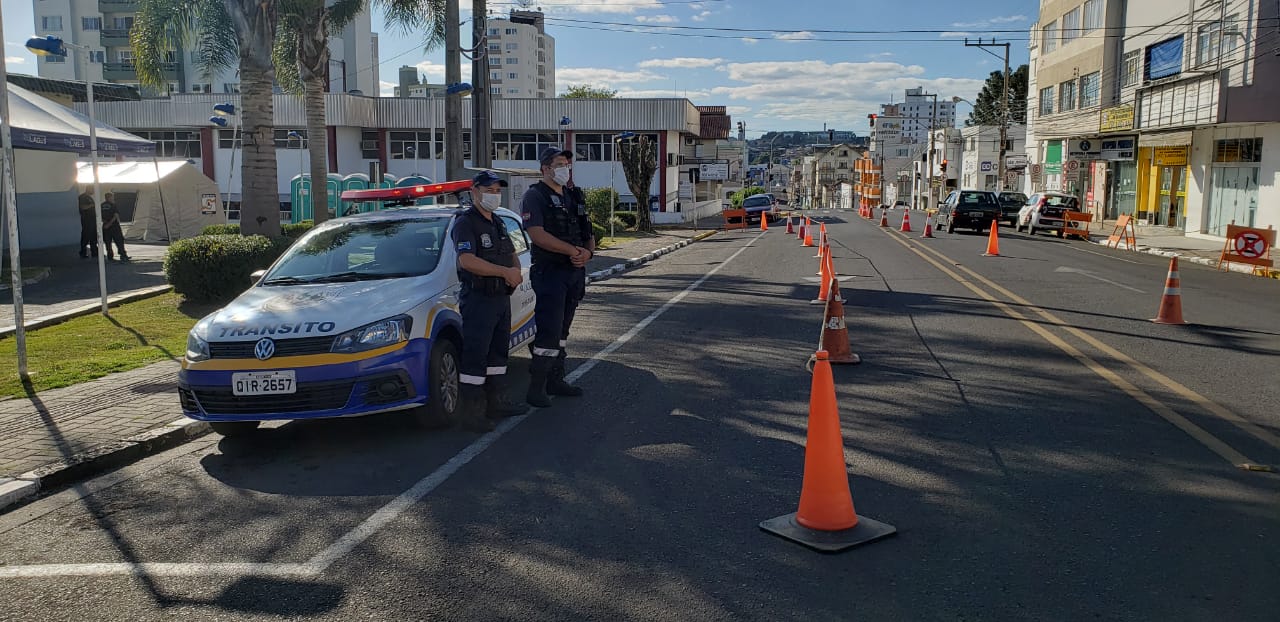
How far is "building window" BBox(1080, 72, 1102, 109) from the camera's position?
45469 mm

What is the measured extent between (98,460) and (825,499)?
181 inches

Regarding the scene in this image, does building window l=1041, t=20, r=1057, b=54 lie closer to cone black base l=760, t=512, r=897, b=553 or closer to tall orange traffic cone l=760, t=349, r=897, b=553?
tall orange traffic cone l=760, t=349, r=897, b=553

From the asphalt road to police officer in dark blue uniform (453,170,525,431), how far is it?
0.24 m

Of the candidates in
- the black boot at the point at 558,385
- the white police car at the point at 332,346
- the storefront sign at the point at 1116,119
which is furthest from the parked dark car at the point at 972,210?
the white police car at the point at 332,346

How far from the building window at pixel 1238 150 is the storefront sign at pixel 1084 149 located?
37.6 feet

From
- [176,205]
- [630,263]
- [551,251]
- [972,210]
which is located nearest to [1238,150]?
[972,210]

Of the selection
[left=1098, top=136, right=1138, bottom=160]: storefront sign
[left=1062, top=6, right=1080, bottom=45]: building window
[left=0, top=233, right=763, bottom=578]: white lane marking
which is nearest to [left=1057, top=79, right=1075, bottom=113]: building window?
[left=1062, top=6, right=1080, bottom=45]: building window

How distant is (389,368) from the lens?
6.49 meters

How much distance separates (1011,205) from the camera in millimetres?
43125

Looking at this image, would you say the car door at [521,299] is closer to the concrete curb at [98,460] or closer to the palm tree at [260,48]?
the concrete curb at [98,460]

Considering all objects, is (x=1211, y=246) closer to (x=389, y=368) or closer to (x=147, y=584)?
(x=389, y=368)

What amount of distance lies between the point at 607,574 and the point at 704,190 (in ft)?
295

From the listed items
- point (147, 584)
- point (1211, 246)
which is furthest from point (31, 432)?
point (1211, 246)

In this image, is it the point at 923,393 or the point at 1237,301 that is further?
the point at 1237,301
